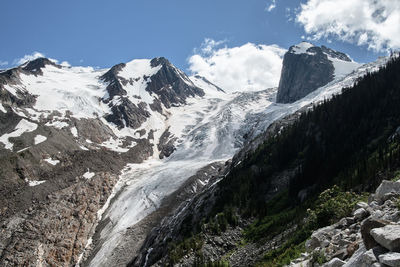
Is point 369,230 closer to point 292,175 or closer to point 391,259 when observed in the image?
point 391,259

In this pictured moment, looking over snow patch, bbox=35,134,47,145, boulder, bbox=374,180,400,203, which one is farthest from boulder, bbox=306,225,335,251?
snow patch, bbox=35,134,47,145

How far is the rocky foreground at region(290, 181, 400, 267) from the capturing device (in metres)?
6.02

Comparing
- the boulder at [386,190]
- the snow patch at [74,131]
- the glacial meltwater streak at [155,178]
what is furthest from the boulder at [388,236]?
the snow patch at [74,131]

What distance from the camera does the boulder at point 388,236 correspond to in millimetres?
5906

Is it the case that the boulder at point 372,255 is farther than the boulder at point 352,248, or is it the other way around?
the boulder at point 352,248

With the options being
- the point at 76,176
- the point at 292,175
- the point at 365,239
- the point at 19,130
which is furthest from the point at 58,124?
the point at 365,239

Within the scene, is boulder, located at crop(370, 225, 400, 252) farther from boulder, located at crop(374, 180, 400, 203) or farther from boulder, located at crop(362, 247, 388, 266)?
boulder, located at crop(374, 180, 400, 203)

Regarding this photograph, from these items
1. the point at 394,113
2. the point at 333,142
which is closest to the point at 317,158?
the point at 333,142

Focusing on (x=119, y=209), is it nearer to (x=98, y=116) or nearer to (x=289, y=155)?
(x=289, y=155)

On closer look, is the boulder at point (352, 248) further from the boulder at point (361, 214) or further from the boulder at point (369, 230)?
the boulder at point (361, 214)

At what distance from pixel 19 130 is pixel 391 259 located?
135 meters

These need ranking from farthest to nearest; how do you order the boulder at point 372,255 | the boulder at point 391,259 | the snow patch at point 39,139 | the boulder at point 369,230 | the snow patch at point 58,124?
the snow patch at point 58,124 < the snow patch at point 39,139 < the boulder at point 369,230 < the boulder at point 372,255 < the boulder at point 391,259

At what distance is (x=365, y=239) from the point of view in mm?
6895

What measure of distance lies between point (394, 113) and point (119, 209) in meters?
78.5
